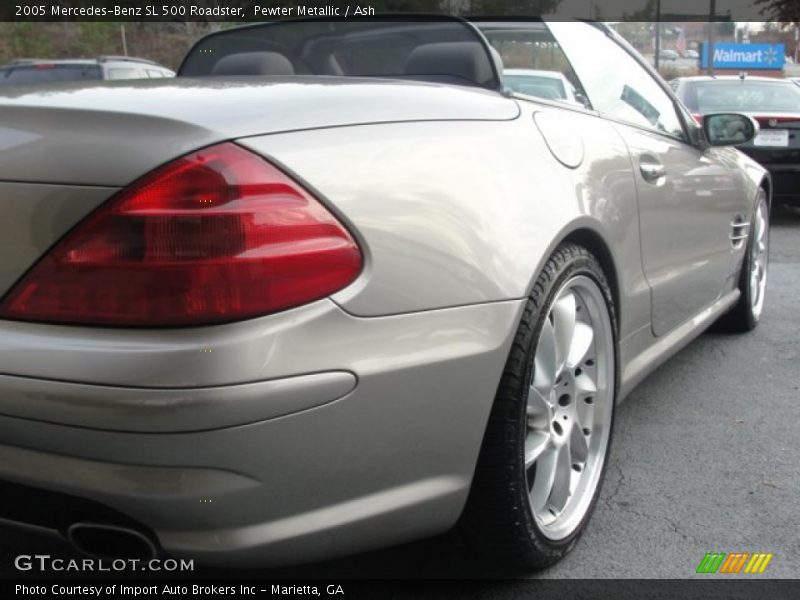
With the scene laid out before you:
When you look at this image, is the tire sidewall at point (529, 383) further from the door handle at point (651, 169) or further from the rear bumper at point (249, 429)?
the door handle at point (651, 169)

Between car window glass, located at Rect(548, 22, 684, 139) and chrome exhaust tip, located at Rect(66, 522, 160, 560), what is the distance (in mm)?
1937

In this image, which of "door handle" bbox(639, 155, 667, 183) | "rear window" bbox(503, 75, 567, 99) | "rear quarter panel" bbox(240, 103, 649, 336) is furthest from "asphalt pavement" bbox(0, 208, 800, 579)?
"rear window" bbox(503, 75, 567, 99)

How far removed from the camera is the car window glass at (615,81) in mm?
2922

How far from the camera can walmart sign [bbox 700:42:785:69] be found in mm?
25625

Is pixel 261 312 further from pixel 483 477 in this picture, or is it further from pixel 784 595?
pixel 784 595

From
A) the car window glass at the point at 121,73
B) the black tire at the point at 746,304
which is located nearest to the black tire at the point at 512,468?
the black tire at the point at 746,304

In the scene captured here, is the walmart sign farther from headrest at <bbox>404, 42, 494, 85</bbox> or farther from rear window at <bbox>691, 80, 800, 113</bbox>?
→ headrest at <bbox>404, 42, 494, 85</bbox>

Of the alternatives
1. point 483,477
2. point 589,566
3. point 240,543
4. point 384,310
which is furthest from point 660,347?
point 240,543

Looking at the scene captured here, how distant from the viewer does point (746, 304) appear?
168 inches

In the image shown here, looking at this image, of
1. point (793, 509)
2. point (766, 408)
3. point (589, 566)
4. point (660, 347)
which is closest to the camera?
point (589, 566)

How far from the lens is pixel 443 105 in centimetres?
192

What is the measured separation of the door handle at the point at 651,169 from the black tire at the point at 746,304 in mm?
1408

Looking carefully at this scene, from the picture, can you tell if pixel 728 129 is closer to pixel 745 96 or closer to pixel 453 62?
pixel 453 62

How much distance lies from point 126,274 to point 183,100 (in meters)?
0.39
